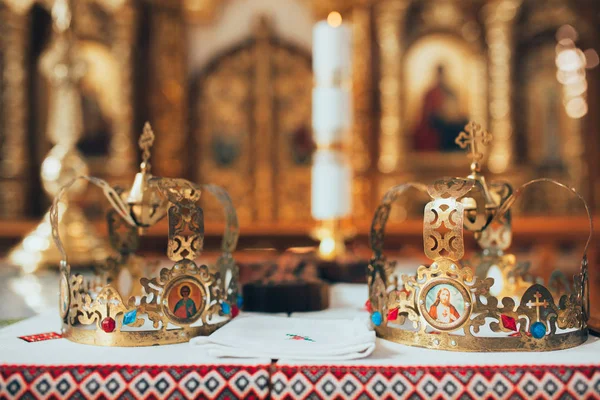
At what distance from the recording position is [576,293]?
4.28 ft

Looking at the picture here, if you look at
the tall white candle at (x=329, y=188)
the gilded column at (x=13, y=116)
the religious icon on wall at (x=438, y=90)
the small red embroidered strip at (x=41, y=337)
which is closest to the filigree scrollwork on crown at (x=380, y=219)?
the small red embroidered strip at (x=41, y=337)

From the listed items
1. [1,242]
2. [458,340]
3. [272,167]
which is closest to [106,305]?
[458,340]

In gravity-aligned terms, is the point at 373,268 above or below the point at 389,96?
below

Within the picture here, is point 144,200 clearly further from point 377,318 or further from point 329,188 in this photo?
point 329,188

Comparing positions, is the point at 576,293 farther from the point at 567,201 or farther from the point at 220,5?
the point at 220,5

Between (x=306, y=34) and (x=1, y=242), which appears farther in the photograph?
(x=306, y=34)

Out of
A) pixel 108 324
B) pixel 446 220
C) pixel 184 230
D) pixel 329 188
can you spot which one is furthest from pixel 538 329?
pixel 329 188

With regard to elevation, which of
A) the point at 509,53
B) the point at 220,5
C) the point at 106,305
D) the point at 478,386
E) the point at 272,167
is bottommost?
the point at 478,386

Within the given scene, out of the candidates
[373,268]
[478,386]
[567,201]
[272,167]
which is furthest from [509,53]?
[478,386]

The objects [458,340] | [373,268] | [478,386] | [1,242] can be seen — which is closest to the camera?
[478,386]

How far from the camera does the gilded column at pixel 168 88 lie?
6117 mm

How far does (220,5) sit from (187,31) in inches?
18.2

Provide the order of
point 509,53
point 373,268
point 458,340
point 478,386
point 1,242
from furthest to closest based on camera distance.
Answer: point 509,53 < point 1,242 < point 373,268 < point 458,340 < point 478,386

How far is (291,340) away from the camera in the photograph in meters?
1.22
